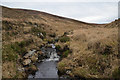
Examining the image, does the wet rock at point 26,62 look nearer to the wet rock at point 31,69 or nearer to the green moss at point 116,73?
the wet rock at point 31,69

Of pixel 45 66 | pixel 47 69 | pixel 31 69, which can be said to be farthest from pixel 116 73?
pixel 31 69

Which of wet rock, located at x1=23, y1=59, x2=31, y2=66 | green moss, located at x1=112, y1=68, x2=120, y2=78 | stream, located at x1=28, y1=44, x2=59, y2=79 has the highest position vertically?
green moss, located at x1=112, y1=68, x2=120, y2=78

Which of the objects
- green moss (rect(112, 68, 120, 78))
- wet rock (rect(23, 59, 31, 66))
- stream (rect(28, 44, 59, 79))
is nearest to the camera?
green moss (rect(112, 68, 120, 78))

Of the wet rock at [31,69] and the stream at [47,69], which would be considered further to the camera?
the wet rock at [31,69]

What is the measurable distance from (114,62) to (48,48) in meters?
12.0

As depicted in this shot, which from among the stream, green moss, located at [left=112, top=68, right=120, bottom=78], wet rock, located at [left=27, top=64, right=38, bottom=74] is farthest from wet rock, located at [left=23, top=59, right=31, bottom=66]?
green moss, located at [left=112, top=68, right=120, bottom=78]

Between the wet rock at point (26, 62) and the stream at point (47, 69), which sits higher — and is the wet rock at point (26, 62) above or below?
above

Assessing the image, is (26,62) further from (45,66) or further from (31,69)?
(45,66)

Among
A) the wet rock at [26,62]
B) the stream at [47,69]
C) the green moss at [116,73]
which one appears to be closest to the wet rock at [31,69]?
the stream at [47,69]

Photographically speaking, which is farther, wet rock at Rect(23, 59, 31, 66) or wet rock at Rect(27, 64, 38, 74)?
wet rock at Rect(23, 59, 31, 66)

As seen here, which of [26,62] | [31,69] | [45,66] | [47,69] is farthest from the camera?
[45,66]

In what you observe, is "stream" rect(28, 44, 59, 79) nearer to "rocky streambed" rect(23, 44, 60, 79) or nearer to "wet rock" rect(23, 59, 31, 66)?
"rocky streambed" rect(23, 44, 60, 79)

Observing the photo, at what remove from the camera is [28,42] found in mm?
18266

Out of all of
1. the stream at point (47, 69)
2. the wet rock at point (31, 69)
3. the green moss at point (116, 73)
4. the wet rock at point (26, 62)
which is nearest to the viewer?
the green moss at point (116, 73)
